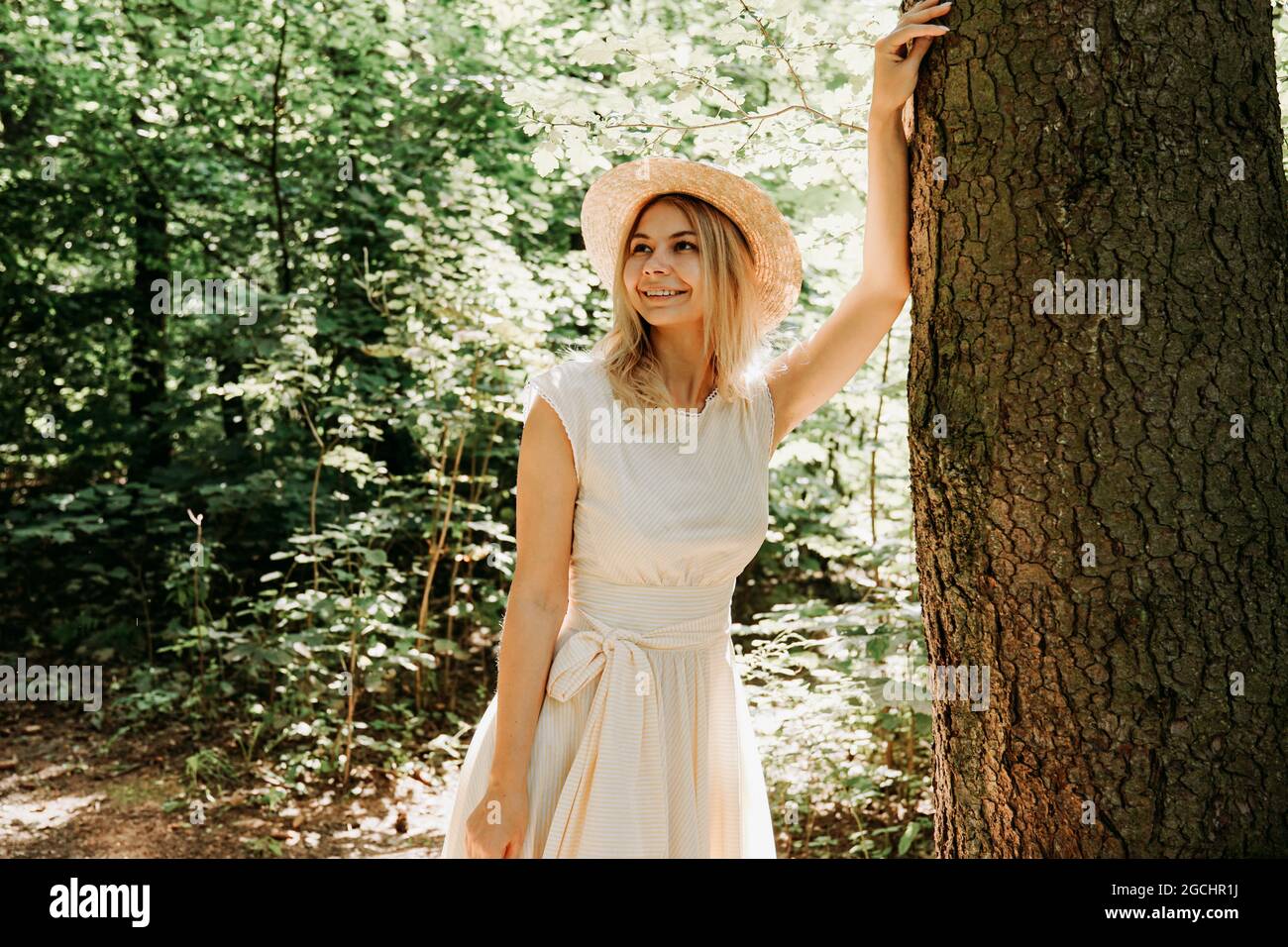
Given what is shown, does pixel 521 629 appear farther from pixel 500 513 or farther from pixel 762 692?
pixel 500 513

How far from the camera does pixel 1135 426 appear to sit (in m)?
1.78

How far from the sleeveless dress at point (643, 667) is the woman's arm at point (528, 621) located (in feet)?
0.12

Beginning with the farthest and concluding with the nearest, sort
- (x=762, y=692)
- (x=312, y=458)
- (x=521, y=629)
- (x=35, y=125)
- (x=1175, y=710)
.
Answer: (x=35, y=125) < (x=312, y=458) < (x=762, y=692) < (x=521, y=629) < (x=1175, y=710)

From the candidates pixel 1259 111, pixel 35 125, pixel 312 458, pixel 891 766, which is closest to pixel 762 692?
pixel 891 766

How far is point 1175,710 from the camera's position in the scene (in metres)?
1.77

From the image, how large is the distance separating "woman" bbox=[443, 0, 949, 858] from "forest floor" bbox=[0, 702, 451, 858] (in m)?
2.99

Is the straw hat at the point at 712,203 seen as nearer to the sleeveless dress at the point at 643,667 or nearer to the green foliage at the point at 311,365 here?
the sleeveless dress at the point at 643,667

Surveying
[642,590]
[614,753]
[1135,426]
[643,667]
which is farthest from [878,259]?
[614,753]

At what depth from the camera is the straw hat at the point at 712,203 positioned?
97.8 inches

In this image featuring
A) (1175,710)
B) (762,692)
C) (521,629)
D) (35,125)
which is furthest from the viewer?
(35,125)

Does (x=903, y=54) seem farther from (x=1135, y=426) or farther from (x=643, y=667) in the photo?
(x=643, y=667)

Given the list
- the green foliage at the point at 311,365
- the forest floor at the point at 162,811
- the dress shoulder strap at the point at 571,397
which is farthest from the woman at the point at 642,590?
the forest floor at the point at 162,811
